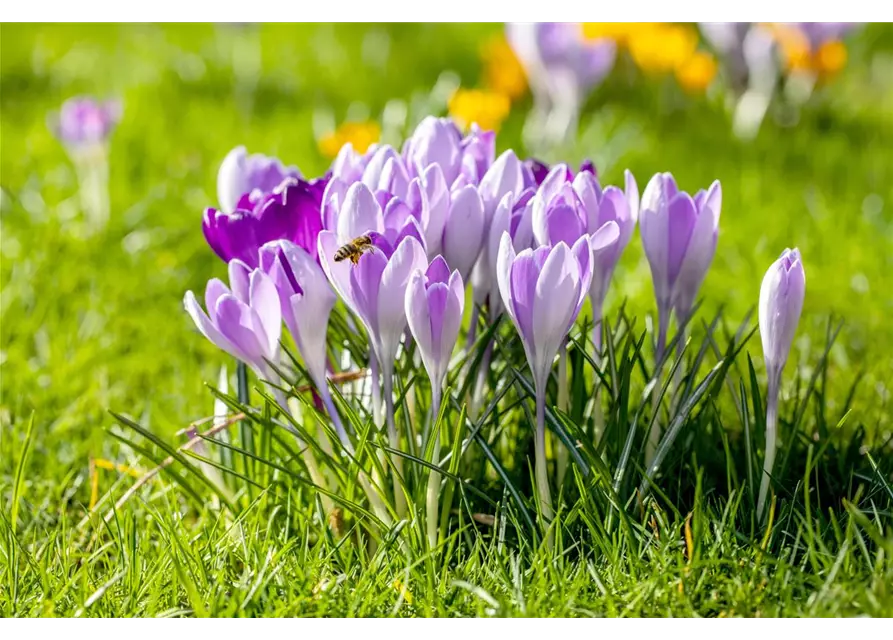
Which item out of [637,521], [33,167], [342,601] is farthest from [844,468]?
[33,167]

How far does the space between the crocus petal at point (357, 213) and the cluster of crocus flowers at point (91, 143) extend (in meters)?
1.95

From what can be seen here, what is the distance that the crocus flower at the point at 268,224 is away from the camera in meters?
1.65

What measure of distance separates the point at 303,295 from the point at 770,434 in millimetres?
727

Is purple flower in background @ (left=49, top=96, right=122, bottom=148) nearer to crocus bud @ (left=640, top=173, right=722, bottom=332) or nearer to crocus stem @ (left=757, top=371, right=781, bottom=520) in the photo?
crocus bud @ (left=640, top=173, right=722, bottom=332)

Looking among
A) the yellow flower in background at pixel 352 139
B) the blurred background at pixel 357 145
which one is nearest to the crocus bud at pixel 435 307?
the blurred background at pixel 357 145

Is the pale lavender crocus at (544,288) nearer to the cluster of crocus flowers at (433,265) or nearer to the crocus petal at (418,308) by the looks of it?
the cluster of crocus flowers at (433,265)

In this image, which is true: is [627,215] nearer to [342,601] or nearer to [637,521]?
[637,521]

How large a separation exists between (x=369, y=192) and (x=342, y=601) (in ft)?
1.93

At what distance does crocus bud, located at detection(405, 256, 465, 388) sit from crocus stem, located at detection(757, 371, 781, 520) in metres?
0.49

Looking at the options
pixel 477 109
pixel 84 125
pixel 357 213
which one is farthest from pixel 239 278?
pixel 477 109

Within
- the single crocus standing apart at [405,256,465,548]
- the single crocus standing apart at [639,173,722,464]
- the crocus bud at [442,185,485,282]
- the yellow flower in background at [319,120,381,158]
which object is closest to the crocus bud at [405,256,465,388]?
the single crocus standing apart at [405,256,465,548]

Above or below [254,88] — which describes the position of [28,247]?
below
